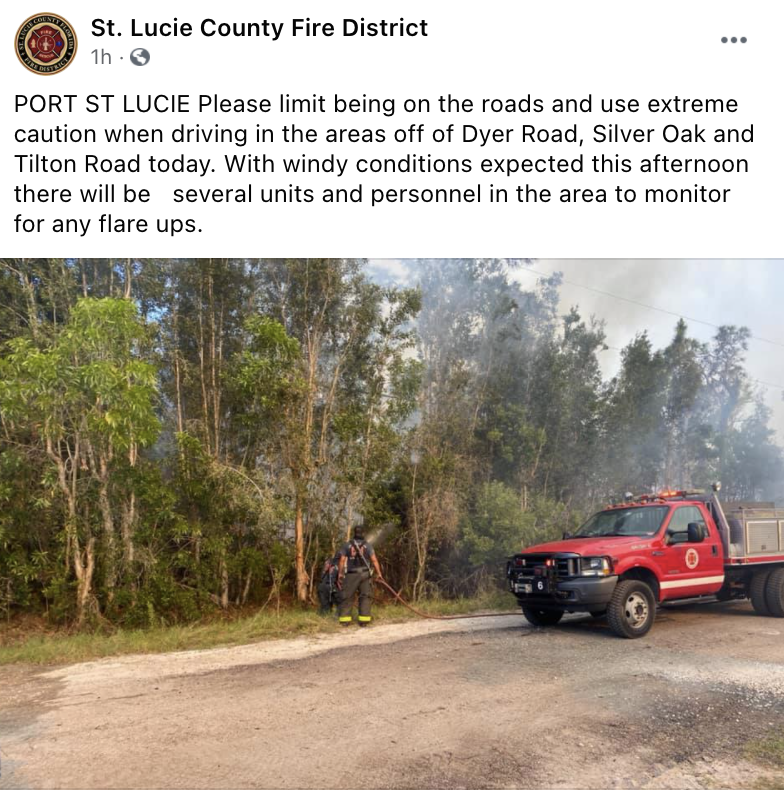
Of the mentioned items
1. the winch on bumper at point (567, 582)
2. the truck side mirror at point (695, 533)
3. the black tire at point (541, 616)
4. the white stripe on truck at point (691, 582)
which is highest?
the truck side mirror at point (695, 533)

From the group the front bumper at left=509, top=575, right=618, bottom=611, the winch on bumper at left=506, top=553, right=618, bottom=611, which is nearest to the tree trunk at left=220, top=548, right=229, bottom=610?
the winch on bumper at left=506, top=553, right=618, bottom=611

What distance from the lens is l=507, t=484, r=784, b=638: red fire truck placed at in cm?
884

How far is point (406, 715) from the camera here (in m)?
5.55

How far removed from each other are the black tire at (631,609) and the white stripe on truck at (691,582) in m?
0.40

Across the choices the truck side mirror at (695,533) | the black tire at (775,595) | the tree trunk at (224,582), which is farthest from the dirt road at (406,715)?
the tree trunk at (224,582)

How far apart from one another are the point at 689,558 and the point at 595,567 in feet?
6.15

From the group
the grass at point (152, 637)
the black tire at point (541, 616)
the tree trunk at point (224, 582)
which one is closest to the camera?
the grass at point (152, 637)

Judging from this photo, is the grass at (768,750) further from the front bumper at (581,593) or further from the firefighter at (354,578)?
the firefighter at (354,578)

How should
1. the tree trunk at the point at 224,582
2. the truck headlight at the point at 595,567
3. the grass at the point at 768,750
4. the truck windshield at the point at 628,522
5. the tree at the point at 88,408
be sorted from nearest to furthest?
1. the grass at the point at 768,750
2. the truck headlight at the point at 595,567
3. the tree at the point at 88,408
4. the truck windshield at the point at 628,522
5. the tree trunk at the point at 224,582

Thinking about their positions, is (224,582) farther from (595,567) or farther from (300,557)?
(595,567)

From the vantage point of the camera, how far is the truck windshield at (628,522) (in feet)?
32.5

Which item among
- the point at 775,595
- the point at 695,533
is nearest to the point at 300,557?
the point at 695,533

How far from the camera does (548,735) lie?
199 inches
